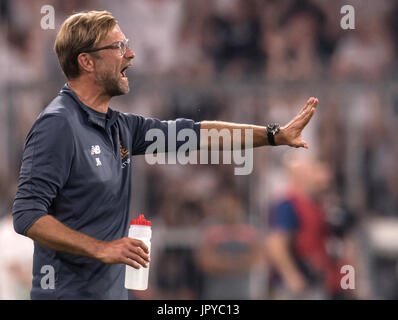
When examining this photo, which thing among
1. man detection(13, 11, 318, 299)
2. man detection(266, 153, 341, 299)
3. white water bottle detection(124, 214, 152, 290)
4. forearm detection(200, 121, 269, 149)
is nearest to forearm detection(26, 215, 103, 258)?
man detection(13, 11, 318, 299)

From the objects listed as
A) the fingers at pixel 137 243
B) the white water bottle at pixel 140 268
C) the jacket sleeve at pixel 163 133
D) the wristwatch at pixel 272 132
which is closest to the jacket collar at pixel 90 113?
the jacket sleeve at pixel 163 133

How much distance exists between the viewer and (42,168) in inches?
137

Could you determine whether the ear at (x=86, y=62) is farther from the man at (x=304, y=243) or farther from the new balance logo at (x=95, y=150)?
the man at (x=304, y=243)

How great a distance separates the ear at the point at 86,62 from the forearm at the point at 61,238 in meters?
0.77

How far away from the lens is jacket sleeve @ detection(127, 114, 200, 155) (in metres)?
4.11

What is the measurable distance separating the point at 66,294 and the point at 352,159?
16.6 ft

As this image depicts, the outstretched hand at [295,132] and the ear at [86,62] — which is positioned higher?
the ear at [86,62]

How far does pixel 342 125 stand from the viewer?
8.25m

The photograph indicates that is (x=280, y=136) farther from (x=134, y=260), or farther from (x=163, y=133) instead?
(x=134, y=260)

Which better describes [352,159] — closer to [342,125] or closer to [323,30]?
[342,125]

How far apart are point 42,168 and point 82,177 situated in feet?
0.69

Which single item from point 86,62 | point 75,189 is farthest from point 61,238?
point 86,62

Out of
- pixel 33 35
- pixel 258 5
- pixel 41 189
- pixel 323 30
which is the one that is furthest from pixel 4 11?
pixel 41 189

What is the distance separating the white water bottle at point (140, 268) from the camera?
367cm
